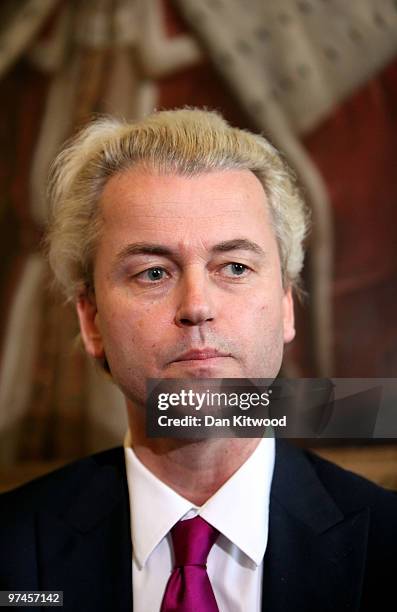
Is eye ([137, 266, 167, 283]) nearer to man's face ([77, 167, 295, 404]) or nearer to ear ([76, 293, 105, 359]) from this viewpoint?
man's face ([77, 167, 295, 404])

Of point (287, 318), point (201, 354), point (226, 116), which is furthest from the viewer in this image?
point (226, 116)

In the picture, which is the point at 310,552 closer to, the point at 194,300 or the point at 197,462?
the point at 197,462

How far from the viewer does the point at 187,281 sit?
93cm

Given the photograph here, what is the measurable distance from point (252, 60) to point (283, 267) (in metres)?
0.55

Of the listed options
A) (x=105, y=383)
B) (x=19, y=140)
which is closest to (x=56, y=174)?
(x=19, y=140)

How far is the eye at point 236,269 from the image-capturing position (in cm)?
97

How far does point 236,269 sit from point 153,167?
19 cm

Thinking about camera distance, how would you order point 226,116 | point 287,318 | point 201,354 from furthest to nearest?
point 226,116
point 287,318
point 201,354

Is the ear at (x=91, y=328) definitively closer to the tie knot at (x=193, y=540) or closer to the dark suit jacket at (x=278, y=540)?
the dark suit jacket at (x=278, y=540)

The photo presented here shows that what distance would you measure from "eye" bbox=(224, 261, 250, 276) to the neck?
23 cm

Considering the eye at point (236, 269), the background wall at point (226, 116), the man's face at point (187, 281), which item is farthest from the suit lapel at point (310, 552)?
the background wall at point (226, 116)

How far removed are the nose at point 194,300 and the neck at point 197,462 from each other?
184mm

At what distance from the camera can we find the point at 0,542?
3.44 ft

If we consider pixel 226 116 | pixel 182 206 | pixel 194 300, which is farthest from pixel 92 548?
pixel 226 116
